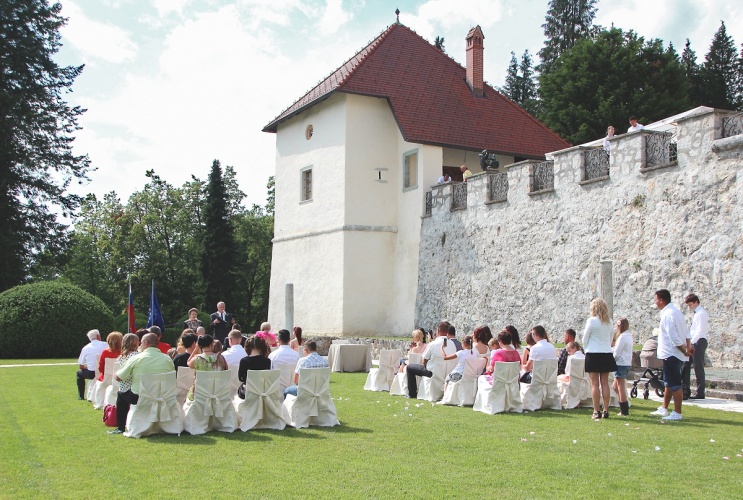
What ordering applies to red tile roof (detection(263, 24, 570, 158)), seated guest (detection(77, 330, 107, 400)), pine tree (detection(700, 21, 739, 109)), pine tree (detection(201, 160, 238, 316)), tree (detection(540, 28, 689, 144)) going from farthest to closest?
1. pine tree (detection(201, 160, 238, 316))
2. pine tree (detection(700, 21, 739, 109))
3. tree (detection(540, 28, 689, 144))
4. red tile roof (detection(263, 24, 570, 158))
5. seated guest (detection(77, 330, 107, 400))

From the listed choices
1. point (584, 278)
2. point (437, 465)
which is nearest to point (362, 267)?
point (584, 278)

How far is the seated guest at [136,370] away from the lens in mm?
9195

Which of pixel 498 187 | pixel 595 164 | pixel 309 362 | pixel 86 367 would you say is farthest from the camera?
pixel 498 187

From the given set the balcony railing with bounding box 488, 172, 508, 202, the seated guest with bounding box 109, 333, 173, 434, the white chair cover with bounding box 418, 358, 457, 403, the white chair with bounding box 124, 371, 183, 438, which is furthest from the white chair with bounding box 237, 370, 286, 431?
the balcony railing with bounding box 488, 172, 508, 202

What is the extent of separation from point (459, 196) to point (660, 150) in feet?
26.3

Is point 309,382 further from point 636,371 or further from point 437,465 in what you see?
point 636,371

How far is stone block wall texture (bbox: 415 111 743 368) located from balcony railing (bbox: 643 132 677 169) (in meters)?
0.13

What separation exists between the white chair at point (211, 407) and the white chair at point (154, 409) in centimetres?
21

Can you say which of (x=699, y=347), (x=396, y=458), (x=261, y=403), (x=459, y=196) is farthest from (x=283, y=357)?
(x=459, y=196)

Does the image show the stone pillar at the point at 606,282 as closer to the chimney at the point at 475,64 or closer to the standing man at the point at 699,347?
the standing man at the point at 699,347

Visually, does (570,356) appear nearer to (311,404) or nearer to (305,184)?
(311,404)

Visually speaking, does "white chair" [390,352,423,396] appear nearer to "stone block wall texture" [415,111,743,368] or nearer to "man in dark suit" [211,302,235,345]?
"stone block wall texture" [415,111,743,368]

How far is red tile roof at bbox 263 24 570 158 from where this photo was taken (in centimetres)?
2650

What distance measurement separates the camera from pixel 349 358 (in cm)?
1947
